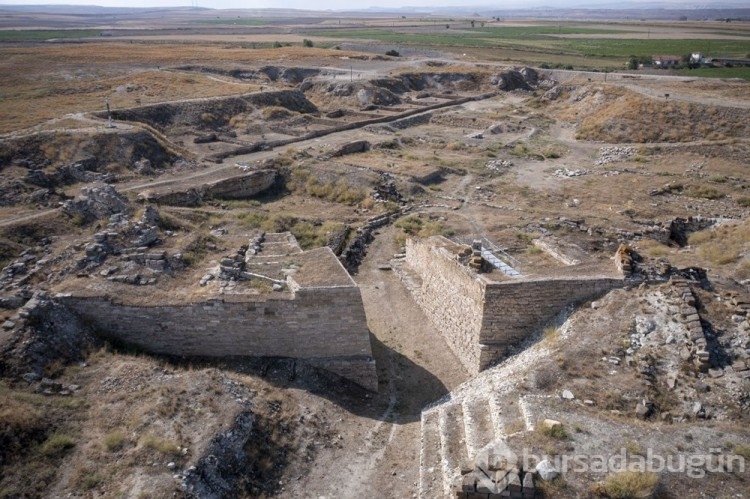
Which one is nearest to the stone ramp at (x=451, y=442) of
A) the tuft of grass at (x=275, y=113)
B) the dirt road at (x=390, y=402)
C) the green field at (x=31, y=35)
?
the dirt road at (x=390, y=402)

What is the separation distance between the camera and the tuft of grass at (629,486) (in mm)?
8266

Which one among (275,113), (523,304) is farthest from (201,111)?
(523,304)

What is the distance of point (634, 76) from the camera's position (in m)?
54.1

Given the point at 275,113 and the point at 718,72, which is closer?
the point at 275,113

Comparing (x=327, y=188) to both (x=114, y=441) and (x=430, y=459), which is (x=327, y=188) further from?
(x=114, y=441)

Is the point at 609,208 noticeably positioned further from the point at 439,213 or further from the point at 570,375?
the point at 570,375

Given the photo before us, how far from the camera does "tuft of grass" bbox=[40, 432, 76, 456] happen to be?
9.30 meters

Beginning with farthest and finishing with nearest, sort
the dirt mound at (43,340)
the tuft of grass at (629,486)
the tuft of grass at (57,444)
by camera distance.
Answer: the dirt mound at (43,340) → the tuft of grass at (57,444) → the tuft of grass at (629,486)

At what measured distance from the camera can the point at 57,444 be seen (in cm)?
944

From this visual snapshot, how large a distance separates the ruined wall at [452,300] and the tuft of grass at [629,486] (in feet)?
16.9

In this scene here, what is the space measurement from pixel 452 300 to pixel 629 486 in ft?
23.5

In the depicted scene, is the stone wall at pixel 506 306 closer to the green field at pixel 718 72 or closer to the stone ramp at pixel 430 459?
the stone ramp at pixel 430 459

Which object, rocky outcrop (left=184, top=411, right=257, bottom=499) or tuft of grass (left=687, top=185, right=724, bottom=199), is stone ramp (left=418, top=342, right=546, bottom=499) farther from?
tuft of grass (left=687, top=185, right=724, bottom=199)

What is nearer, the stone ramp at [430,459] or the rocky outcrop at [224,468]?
the rocky outcrop at [224,468]
